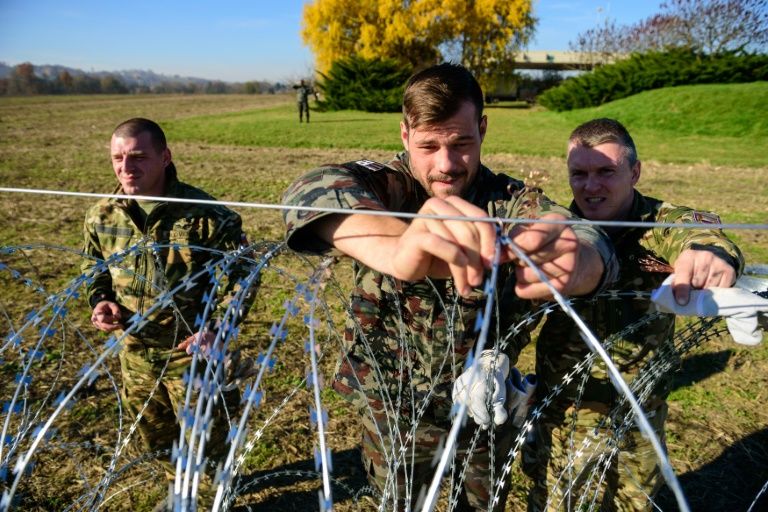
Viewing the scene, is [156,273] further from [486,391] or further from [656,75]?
[656,75]

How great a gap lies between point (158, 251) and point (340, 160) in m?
A: 10.7

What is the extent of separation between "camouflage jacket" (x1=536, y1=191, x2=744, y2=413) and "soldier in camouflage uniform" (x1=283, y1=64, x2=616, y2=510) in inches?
13.4

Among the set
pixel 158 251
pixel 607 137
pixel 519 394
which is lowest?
pixel 519 394

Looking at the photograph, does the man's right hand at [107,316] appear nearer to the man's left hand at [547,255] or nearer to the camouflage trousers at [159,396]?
the camouflage trousers at [159,396]

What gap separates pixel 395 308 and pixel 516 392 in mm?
632

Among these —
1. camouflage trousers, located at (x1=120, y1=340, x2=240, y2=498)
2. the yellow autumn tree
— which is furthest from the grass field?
the yellow autumn tree

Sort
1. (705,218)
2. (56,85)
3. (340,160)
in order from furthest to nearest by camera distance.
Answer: (56,85)
(340,160)
(705,218)

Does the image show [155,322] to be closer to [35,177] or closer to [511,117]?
[35,177]

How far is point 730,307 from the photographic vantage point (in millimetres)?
1495

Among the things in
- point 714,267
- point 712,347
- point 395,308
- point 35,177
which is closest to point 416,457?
point 395,308

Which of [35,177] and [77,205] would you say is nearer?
[77,205]

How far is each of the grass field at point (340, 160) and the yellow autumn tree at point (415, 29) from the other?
11.1 metres

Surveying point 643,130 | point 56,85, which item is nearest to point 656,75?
point 643,130

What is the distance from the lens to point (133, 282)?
3.06 metres
